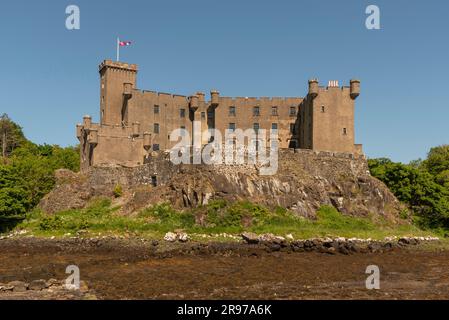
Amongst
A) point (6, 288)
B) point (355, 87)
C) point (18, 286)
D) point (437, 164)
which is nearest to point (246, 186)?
point (355, 87)

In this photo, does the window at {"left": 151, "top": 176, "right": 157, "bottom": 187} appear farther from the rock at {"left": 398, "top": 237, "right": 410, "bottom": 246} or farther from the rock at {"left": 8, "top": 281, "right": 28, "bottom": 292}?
the rock at {"left": 8, "top": 281, "right": 28, "bottom": 292}

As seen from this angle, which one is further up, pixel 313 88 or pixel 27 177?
pixel 313 88

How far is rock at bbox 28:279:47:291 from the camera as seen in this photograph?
21.0 m

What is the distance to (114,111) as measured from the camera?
56.5m

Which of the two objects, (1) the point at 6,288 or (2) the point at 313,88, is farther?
(2) the point at 313,88

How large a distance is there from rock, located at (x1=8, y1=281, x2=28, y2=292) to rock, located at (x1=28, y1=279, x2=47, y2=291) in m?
0.25

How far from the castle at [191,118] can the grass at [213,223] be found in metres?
11.1

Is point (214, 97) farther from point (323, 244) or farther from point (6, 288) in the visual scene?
point (6, 288)

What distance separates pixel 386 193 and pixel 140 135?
28.4 m

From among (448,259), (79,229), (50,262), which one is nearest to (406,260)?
(448,259)

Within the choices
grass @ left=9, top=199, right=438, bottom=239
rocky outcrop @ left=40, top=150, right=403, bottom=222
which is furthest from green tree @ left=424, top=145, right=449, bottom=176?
→ grass @ left=9, top=199, right=438, bottom=239

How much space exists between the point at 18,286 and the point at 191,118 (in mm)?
40480

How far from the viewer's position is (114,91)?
186ft
